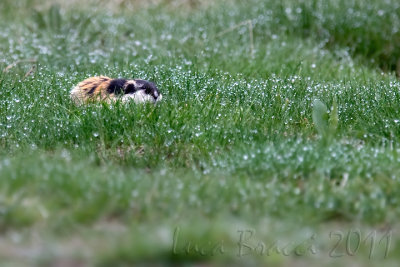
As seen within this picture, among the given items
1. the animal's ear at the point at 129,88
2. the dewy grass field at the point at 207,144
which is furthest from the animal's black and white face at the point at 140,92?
the dewy grass field at the point at 207,144

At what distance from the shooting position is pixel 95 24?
8.97 metres

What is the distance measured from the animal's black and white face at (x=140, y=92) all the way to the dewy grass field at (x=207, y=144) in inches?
6.1

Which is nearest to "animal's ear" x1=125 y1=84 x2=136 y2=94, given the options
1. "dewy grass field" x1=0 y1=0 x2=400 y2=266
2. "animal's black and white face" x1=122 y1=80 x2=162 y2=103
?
"animal's black and white face" x1=122 y1=80 x2=162 y2=103

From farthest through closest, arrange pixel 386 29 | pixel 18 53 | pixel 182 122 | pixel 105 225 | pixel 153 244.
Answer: pixel 386 29 < pixel 18 53 < pixel 182 122 < pixel 105 225 < pixel 153 244

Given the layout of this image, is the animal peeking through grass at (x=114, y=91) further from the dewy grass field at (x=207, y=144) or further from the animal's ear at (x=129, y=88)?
the dewy grass field at (x=207, y=144)

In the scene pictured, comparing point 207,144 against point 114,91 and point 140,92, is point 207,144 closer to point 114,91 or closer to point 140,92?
point 140,92

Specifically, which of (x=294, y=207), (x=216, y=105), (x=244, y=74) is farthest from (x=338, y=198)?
(x=244, y=74)

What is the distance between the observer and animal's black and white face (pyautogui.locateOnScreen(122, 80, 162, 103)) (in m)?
5.52

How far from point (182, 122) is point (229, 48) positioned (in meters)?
2.96

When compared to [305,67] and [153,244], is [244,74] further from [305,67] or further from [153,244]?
[153,244]

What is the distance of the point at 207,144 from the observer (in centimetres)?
486

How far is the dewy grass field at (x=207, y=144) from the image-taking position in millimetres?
3418

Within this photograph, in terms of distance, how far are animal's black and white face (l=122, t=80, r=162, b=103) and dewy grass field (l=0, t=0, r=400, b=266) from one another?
16cm

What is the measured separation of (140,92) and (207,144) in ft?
3.37
